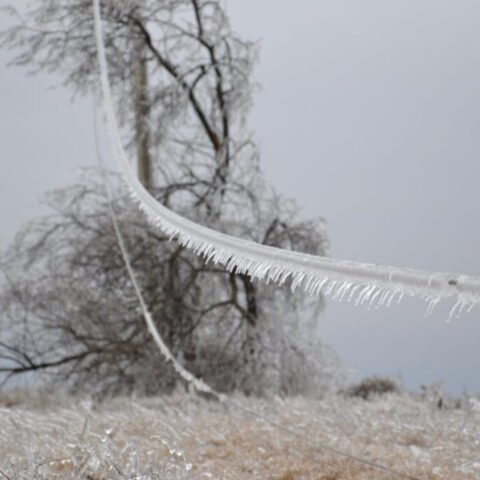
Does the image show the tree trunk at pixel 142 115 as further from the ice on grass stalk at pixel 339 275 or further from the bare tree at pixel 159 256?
the ice on grass stalk at pixel 339 275

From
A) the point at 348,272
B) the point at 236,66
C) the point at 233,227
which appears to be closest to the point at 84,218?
the point at 233,227

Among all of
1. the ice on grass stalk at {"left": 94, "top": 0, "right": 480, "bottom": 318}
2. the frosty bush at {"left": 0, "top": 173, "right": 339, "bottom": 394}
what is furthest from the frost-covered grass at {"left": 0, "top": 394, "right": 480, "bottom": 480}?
the frosty bush at {"left": 0, "top": 173, "right": 339, "bottom": 394}

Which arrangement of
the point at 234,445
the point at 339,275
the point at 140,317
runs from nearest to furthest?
the point at 339,275 < the point at 234,445 < the point at 140,317

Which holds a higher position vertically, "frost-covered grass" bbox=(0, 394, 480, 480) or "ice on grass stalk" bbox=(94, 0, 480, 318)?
"ice on grass stalk" bbox=(94, 0, 480, 318)

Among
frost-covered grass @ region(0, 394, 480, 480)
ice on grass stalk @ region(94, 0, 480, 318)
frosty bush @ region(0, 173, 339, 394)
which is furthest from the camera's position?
frosty bush @ region(0, 173, 339, 394)

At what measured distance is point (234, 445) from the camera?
4.89 meters

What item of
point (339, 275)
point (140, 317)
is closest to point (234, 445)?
point (339, 275)

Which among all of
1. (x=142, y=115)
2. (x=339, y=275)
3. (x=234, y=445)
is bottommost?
(x=234, y=445)

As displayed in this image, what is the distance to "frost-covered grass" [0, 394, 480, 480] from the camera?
134 inches

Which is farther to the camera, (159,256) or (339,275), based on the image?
(159,256)

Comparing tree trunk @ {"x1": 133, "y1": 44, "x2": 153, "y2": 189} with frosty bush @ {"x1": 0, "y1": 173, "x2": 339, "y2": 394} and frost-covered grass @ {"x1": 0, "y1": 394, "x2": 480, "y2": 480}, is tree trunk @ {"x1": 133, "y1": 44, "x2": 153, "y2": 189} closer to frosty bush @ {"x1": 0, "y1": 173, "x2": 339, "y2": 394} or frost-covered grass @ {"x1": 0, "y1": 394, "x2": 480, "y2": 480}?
frosty bush @ {"x1": 0, "y1": 173, "x2": 339, "y2": 394}

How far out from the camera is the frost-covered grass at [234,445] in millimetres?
3395

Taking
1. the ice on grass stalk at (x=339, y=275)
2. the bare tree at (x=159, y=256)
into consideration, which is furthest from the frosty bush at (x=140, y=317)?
the ice on grass stalk at (x=339, y=275)

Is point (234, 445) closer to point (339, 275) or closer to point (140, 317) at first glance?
point (339, 275)
